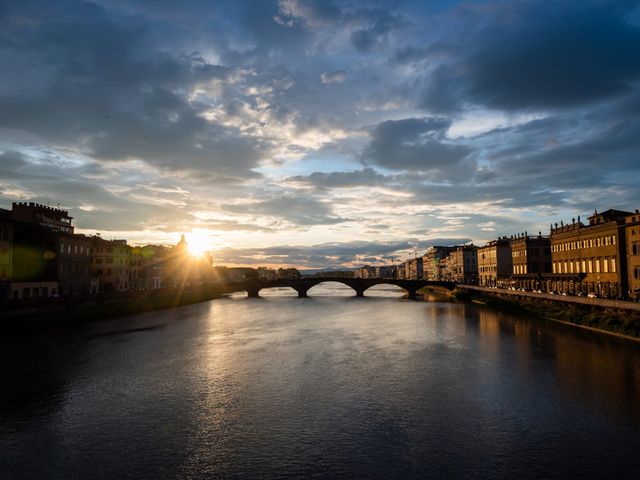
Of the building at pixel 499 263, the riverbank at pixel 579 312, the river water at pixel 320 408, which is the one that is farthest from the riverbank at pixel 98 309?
the building at pixel 499 263

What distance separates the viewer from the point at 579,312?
5834cm

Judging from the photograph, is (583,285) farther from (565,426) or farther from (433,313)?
(565,426)

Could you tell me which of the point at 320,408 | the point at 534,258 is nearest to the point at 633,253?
the point at 534,258

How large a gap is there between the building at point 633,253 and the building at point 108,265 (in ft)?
282

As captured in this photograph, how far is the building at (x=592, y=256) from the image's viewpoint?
214 ft

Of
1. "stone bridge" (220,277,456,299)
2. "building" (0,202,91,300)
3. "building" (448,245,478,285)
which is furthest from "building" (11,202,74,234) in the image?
"building" (448,245,478,285)

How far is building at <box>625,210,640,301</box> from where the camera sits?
61219 millimetres

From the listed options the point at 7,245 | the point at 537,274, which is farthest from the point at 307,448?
the point at 537,274

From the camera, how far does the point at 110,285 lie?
3826 inches

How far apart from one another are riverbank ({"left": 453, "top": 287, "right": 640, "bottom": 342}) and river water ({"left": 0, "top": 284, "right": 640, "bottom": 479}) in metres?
3.92

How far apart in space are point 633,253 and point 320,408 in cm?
5524

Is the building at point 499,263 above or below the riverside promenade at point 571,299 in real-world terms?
above

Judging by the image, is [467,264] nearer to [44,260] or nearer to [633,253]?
[633,253]

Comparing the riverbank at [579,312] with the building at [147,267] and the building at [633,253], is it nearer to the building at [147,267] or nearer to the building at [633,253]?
the building at [633,253]
